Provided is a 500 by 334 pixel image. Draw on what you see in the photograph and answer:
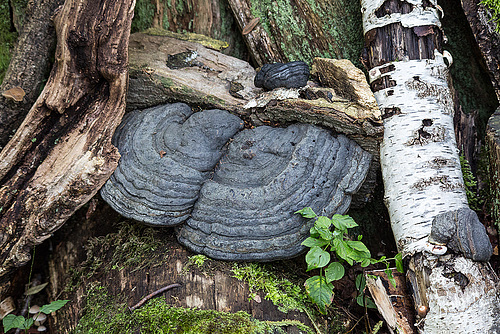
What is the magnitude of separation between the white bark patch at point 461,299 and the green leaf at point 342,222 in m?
0.64

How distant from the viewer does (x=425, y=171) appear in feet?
9.36

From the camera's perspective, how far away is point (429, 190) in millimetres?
2795

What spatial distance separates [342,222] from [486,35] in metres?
2.37

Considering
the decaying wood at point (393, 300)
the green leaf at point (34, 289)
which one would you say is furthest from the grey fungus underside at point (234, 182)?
the green leaf at point (34, 289)

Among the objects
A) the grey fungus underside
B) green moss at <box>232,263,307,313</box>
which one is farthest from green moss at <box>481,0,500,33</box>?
green moss at <box>232,263,307,313</box>

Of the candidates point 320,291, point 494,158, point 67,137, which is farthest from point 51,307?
point 494,158

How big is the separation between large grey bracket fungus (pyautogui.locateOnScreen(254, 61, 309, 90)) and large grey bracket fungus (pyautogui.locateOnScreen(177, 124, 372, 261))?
44cm

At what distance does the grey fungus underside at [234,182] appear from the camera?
2721 millimetres

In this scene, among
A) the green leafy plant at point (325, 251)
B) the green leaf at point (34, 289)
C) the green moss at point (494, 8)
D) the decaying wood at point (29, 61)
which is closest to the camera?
the green leafy plant at point (325, 251)

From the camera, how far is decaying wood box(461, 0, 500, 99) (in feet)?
10.9

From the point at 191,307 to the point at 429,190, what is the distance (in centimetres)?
203

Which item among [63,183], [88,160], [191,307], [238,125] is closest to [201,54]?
[238,125]

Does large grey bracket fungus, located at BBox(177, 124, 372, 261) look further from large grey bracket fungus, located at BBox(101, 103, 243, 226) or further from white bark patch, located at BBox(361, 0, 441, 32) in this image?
white bark patch, located at BBox(361, 0, 441, 32)

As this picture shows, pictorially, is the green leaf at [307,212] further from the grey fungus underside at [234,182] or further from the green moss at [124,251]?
the green moss at [124,251]
